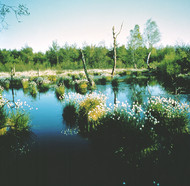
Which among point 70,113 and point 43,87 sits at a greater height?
point 43,87

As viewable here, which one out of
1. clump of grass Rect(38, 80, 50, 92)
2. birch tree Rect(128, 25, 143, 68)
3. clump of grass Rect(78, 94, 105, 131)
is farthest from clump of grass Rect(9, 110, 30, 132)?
birch tree Rect(128, 25, 143, 68)

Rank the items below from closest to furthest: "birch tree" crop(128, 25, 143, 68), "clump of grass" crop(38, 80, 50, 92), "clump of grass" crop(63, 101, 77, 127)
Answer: "clump of grass" crop(63, 101, 77, 127) < "clump of grass" crop(38, 80, 50, 92) < "birch tree" crop(128, 25, 143, 68)

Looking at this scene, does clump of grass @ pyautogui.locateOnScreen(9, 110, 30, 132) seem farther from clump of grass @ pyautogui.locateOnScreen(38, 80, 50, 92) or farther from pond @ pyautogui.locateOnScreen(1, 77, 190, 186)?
clump of grass @ pyautogui.locateOnScreen(38, 80, 50, 92)

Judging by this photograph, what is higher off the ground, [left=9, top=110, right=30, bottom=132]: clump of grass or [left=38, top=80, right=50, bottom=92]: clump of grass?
[left=38, top=80, right=50, bottom=92]: clump of grass

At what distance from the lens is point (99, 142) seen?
5.86 metres

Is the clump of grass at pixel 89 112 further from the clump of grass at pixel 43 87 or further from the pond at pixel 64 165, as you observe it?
the clump of grass at pixel 43 87

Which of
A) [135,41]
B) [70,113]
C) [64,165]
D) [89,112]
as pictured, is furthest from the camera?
[135,41]

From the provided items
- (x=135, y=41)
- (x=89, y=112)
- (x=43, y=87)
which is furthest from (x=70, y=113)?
(x=135, y=41)

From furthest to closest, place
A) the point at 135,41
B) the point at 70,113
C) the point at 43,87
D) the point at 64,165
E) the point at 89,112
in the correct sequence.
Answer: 1. the point at 135,41
2. the point at 43,87
3. the point at 70,113
4. the point at 89,112
5. the point at 64,165

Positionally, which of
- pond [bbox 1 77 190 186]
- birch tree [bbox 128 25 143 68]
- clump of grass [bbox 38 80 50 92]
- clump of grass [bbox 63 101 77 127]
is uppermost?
birch tree [bbox 128 25 143 68]

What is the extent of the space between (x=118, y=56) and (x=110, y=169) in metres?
63.3

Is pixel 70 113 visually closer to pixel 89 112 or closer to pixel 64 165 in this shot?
pixel 89 112

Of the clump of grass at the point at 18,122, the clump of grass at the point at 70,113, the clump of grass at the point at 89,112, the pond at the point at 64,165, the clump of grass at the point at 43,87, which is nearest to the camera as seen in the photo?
the pond at the point at 64,165

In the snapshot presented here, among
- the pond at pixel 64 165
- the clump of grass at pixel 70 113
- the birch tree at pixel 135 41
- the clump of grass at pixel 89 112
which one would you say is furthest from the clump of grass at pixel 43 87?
the birch tree at pixel 135 41
